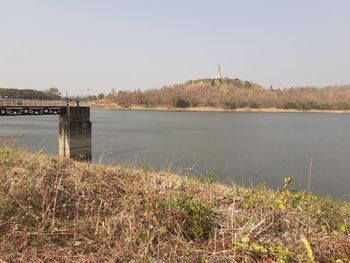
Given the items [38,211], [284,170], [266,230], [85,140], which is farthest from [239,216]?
[85,140]

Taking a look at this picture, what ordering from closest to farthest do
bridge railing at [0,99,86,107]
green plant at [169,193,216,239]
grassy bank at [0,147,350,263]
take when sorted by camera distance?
grassy bank at [0,147,350,263] < green plant at [169,193,216,239] < bridge railing at [0,99,86,107]

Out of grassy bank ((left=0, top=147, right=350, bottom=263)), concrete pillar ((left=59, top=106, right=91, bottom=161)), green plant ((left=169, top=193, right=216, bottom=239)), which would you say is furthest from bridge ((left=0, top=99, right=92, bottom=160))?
green plant ((left=169, top=193, right=216, bottom=239))

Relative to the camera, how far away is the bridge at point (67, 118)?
39.2 m

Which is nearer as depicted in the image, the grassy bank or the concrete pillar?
the grassy bank

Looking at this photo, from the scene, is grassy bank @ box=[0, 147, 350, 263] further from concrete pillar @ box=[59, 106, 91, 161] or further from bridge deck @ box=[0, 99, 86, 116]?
bridge deck @ box=[0, 99, 86, 116]

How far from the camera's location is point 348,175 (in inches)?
1177

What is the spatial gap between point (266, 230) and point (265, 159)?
35.1 meters

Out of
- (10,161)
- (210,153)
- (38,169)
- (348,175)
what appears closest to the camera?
(38,169)

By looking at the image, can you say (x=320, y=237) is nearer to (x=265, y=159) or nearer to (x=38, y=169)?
(x=38, y=169)

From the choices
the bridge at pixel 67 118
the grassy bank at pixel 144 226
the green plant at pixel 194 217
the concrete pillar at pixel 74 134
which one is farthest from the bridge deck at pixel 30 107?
the green plant at pixel 194 217

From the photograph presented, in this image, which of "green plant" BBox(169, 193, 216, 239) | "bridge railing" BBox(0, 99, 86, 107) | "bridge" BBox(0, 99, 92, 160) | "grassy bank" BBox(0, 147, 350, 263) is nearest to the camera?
"grassy bank" BBox(0, 147, 350, 263)

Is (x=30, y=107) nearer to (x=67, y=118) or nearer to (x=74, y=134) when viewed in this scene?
(x=67, y=118)

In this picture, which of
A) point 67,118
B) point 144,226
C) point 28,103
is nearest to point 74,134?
point 67,118

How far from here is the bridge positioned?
39188 mm
